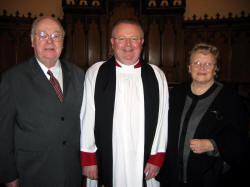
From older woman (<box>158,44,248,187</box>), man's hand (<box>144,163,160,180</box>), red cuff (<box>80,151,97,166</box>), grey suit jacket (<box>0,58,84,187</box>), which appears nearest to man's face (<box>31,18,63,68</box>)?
grey suit jacket (<box>0,58,84,187</box>)

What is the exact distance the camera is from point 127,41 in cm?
212

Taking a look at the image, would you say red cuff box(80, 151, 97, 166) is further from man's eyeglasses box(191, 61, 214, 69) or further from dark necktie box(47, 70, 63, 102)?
man's eyeglasses box(191, 61, 214, 69)

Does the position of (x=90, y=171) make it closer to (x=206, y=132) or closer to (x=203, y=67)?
(x=206, y=132)

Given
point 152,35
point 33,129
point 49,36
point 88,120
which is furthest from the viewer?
point 152,35

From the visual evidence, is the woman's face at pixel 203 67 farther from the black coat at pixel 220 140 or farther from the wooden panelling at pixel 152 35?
the wooden panelling at pixel 152 35

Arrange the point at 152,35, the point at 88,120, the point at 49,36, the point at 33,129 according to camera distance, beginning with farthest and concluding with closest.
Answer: the point at 152,35, the point at 88,120, the point at 49,36, the point at 33,129

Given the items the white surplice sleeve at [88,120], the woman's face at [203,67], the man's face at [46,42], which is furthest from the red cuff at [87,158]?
the woman's face at [203,67]

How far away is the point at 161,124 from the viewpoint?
7.18 ft

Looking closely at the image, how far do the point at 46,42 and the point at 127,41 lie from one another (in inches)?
30.2

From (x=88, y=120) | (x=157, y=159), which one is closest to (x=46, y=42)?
(x=88, y=120)

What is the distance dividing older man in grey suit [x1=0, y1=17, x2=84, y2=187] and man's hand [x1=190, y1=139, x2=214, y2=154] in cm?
108

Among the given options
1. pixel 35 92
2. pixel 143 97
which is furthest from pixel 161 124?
pixel 35 92

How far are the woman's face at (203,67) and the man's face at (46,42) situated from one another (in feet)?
4.24

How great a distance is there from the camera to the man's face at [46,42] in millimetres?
1843
